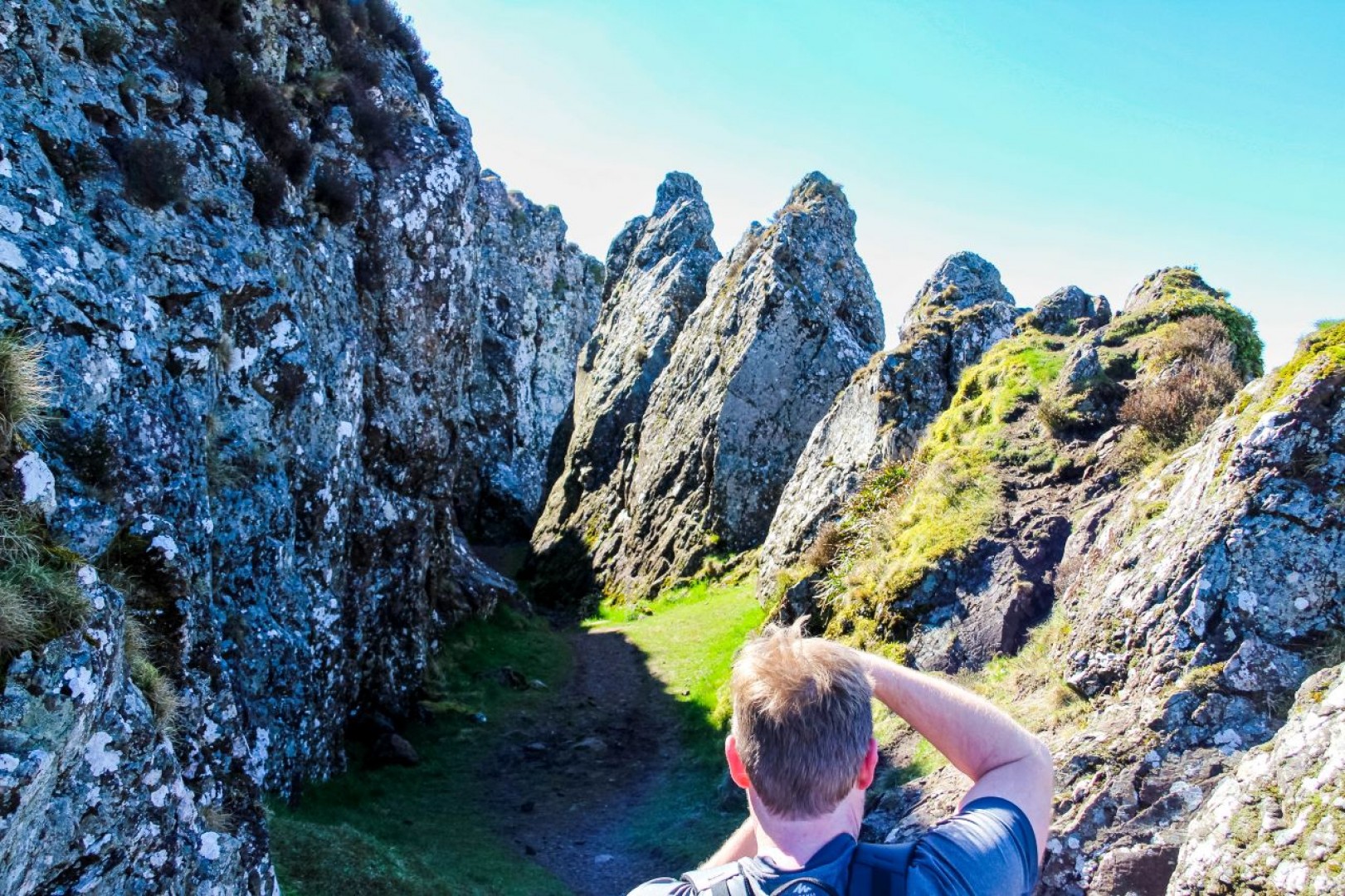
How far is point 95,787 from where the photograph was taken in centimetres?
650

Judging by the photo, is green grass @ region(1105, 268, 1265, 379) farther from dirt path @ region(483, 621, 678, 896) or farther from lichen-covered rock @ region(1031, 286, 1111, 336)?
dirt path @ region(483, 621, 678, 896)

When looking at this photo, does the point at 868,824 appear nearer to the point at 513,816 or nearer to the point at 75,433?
the point at 513,816

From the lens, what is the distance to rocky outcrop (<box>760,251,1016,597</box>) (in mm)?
21406

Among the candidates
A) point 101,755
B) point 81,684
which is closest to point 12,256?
point 81,684

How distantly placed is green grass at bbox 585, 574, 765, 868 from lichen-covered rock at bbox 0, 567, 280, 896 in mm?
7115

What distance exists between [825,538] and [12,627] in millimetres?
14184

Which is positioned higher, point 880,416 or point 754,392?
point 754,392

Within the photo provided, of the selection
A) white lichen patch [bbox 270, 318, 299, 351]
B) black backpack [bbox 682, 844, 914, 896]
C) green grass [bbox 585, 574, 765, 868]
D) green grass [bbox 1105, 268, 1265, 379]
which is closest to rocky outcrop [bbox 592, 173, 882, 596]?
green grass [bbox 585, 574, 765, 868]

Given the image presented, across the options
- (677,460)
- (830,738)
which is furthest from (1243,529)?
(677,460)

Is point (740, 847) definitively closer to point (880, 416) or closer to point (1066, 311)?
point (1066, 311)

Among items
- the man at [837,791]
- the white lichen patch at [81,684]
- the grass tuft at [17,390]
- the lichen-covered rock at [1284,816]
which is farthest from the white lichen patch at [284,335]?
the lichen-covered rock at [1284,816]

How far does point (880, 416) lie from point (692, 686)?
8184 mm

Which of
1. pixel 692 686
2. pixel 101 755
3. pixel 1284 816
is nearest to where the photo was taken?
pixel 1284 816

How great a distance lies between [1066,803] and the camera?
7.67 m
